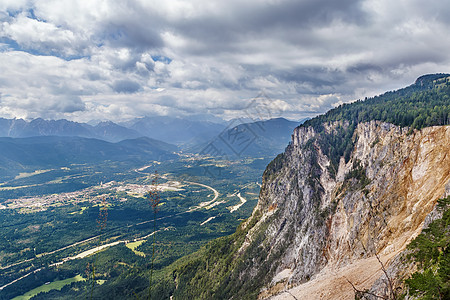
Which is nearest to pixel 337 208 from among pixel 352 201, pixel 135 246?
pixel 352 201

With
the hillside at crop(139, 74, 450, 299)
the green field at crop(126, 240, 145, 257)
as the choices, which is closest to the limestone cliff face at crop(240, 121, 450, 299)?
the hillside at crop(139, 74, 450, 299)

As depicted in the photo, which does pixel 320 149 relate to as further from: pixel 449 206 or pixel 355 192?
pixel 449 206

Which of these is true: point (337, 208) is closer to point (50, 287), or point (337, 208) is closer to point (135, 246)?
point (50, 287)

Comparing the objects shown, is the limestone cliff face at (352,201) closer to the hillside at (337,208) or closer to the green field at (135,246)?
the hillside at (337,208)

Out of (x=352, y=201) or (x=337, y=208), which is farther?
(x=337, y=208)

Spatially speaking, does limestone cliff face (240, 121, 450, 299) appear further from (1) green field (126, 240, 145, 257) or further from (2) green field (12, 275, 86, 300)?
(2) green field (12, 275, 86, 300)

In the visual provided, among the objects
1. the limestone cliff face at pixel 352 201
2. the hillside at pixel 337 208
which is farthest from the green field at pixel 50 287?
the limestone cliff face at pixel 352 201
